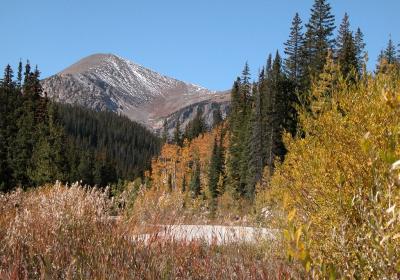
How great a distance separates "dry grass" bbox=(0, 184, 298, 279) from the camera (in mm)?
3824

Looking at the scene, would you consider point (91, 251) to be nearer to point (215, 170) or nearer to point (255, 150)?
point (255, 150)

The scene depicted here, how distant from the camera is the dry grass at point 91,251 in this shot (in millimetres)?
3824

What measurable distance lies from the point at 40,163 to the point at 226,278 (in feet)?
136

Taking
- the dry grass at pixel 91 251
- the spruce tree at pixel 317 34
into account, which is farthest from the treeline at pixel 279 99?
the dry grass at pixel 91 251

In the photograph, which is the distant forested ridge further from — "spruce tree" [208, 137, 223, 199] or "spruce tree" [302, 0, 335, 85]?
"spruce tree" [302, 0, 335, 85]

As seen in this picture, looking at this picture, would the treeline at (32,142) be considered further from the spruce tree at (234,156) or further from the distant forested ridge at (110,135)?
the distant forested ridge at (110,135)

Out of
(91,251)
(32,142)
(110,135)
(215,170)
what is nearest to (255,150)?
(215,170)

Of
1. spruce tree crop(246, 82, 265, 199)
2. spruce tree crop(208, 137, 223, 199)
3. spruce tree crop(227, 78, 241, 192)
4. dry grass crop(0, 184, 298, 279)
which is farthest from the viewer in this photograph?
spruce tree crop(208, 137, 223, 199)

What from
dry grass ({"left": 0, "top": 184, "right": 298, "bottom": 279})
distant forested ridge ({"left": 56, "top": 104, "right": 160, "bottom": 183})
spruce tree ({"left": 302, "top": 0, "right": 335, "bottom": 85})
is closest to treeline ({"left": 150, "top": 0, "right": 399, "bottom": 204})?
spruce tree ({"left": 302, "top": 0, "right": 335, "bottom": 85})

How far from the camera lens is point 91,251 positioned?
167 inches

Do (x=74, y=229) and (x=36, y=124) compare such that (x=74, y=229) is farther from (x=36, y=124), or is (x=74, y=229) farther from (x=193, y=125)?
(x=193, y=125)

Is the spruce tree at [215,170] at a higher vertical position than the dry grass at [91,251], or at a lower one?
higher

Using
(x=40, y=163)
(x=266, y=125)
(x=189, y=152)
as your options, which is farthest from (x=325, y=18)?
(x=189, y=152)

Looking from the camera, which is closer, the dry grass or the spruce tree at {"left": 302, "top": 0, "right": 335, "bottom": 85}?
the dry grass
